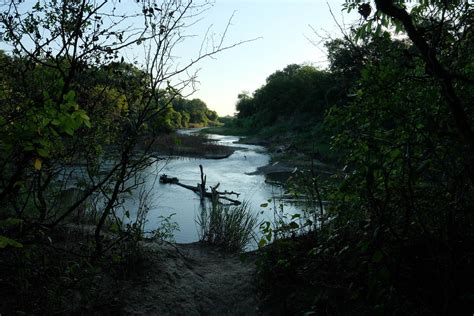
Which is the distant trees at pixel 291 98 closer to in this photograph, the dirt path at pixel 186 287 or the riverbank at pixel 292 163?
the riverbank at pixel 292 163

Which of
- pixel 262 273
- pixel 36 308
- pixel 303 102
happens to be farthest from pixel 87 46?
pixel 303 102

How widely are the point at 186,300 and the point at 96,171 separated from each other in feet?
5.77

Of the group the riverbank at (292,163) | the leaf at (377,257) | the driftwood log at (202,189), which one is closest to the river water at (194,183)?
the driftwood log at (202,189)

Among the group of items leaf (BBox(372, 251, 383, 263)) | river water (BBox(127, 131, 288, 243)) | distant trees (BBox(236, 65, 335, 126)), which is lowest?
river water (BBox(127, 131, 288, 243))

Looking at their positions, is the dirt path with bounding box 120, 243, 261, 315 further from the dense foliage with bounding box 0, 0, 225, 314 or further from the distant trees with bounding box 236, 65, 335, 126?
the distant trees with bounding box 236, 65, 335, 126

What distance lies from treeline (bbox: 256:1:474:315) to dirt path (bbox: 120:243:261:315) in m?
0.79

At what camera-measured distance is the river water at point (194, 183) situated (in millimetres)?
10416

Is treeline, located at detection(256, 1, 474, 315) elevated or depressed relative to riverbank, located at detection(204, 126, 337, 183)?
elevated

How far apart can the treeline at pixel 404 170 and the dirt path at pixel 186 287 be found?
791mm

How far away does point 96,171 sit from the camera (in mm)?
4086

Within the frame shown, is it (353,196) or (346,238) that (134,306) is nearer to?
(346,238)

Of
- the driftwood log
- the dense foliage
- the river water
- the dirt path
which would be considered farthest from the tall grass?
the driftwood log

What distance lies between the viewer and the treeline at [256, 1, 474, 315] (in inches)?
66.2

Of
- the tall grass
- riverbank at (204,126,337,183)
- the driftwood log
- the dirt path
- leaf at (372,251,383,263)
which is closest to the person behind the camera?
leaf at (372,251,383,263)
